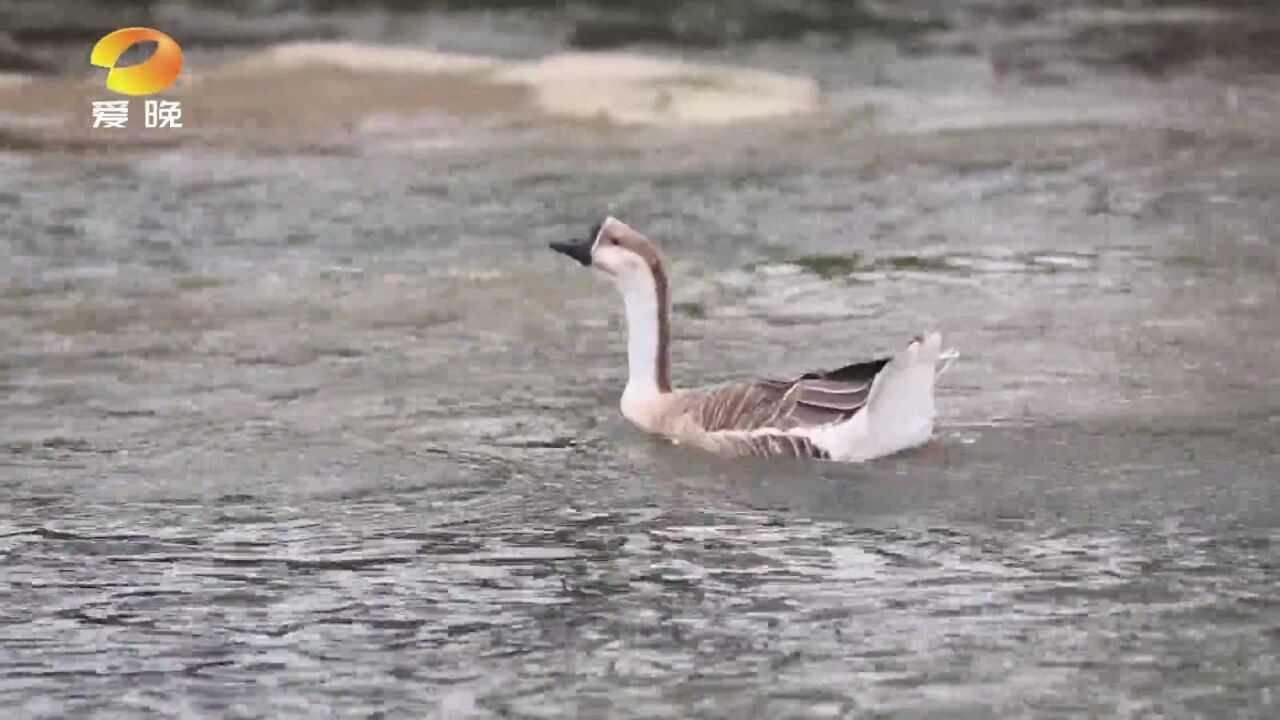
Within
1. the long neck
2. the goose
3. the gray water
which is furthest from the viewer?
the long neck

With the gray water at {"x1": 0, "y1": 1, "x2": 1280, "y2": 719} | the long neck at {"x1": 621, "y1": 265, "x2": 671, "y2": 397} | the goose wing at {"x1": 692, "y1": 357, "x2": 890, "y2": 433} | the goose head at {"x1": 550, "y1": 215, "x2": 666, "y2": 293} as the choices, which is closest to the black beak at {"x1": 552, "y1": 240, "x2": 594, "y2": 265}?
the goose head at {"x1": 550, "y1": 215, "x2": 666, "y2": 293}

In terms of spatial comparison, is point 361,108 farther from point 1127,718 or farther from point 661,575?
point 1127,718

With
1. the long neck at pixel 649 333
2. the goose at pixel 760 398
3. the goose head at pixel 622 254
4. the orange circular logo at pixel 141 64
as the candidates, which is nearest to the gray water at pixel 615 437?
the goose at pixel 760 398

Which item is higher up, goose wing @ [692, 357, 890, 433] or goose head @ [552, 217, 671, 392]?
goose head @ [552, 217, 671, 392]

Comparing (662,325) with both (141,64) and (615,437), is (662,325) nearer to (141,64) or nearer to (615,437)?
(615,437)

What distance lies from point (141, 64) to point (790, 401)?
10.7 metres

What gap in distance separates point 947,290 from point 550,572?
4716 mm

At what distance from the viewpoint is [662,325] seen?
369 inches

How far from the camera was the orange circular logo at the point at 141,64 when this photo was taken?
57.3ft

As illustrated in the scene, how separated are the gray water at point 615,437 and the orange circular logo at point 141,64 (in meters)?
2.00

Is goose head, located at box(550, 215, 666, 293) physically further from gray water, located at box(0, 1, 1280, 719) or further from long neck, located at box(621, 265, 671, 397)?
gray water, located at box(0, 1, 1280, 719)

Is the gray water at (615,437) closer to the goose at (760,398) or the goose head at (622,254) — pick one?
the goose at (760,398)

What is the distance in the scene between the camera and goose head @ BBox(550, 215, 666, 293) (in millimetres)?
9375

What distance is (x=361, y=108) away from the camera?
1653cm
